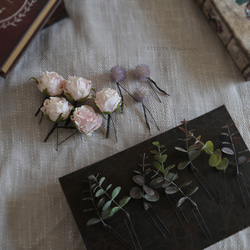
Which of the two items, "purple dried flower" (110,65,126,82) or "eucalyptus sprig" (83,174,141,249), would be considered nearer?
"eucalyptus sprig" (83,174,141,249)

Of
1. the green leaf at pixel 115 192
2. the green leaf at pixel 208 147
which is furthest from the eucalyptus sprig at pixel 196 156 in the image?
the green leaf at pixel 115 192

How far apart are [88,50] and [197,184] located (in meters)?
0.32

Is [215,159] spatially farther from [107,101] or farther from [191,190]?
[107,101]

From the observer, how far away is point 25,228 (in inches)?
21.0

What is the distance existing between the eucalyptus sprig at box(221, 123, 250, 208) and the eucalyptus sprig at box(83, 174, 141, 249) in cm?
19

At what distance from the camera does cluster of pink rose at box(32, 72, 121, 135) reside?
0.54 meters

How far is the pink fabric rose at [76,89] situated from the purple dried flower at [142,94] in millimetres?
88

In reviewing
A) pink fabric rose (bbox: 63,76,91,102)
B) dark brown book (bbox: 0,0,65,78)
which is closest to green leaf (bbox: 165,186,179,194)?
pink fabric rose (bbox: 63,76,91,102)

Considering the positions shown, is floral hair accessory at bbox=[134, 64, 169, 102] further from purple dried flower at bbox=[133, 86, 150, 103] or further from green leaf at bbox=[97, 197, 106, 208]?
green leaf at bbox=[97, 197, 106, 208]

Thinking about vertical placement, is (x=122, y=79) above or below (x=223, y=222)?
above

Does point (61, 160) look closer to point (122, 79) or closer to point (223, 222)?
point (122, 79)

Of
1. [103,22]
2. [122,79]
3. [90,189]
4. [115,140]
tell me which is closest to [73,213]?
[90,189]

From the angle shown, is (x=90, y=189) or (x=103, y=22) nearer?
(x=90, y=189)

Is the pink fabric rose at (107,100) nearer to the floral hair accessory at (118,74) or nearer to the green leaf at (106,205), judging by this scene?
the floral hair accessory at (118,74)
